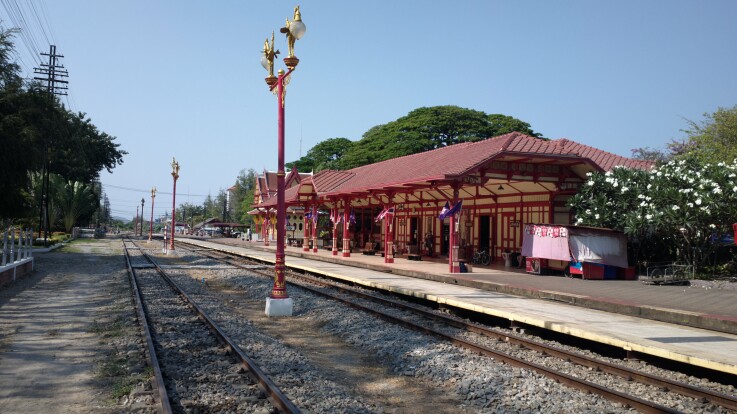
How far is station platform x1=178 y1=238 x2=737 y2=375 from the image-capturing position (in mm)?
7762

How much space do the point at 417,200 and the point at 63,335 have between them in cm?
2181

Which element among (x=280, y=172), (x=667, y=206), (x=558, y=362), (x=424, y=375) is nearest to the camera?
(x=424, y=375)

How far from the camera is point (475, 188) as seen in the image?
82.0 ft

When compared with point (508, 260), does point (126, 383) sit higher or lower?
lower

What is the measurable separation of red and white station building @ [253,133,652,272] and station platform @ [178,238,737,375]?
3660mm

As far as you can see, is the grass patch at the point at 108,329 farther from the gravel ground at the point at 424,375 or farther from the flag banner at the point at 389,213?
the flag banner at the point at 389,213

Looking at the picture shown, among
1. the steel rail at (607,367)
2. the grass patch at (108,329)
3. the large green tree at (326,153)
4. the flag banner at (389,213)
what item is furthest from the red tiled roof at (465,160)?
the large green tree at (326,153)

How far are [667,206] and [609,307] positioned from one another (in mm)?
6343

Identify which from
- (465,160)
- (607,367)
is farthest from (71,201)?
(607,367)

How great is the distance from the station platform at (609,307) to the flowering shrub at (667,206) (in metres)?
1.88

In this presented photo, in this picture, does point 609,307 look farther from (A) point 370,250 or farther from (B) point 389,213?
(A) point 370,250

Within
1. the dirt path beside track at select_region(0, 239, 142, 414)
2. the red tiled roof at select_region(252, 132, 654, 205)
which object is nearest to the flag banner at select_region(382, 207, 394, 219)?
the red tiled roof at select_region(252, 132, 654, 205)

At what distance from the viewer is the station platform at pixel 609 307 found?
25.5 feet

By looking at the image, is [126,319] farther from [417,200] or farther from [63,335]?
[417,200]
